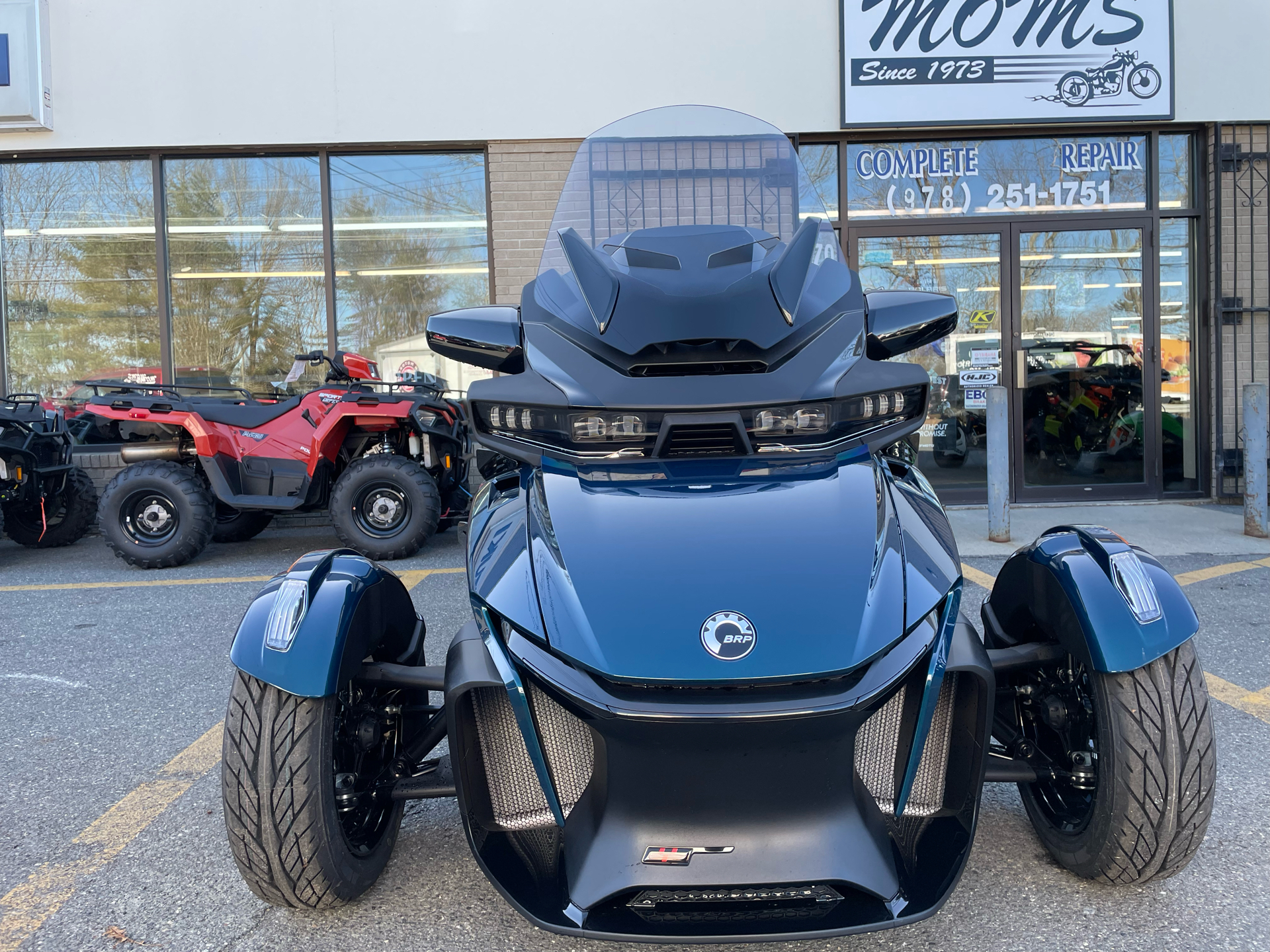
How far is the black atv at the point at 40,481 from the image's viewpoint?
6.51 metres

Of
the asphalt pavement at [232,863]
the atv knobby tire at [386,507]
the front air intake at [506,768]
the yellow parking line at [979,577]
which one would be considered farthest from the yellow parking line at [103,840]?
the yellow parking line at [979,577]

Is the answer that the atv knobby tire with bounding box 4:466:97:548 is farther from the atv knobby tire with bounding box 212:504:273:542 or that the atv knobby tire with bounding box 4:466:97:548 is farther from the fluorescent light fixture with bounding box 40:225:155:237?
the fluorescent light fixture with bounding box 40:225:155:237

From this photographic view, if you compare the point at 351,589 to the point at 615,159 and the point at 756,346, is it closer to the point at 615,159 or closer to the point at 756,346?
the point at 756,346

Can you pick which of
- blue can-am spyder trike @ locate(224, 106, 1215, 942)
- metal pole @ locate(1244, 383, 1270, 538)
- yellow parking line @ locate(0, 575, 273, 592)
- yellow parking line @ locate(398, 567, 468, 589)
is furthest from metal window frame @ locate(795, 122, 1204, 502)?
blue can-am spyder trike @ locate(224, 106, 1215, 942)

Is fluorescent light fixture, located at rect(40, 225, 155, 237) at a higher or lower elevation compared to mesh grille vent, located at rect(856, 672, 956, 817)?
higher

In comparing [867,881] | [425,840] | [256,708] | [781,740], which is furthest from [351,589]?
[867,881]

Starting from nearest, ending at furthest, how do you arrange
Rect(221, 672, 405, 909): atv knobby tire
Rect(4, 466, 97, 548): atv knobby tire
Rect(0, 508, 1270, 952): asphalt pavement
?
1. Rect(221, 672, 405, 909): atv knobby tire
2. Rect(0, 508, 1270, 952): asphalt pavement
3. Rect(4, 466, 97, 548): atv knobby tire

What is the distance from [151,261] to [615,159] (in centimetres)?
741

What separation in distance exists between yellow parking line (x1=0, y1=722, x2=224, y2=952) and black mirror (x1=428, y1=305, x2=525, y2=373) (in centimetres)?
157

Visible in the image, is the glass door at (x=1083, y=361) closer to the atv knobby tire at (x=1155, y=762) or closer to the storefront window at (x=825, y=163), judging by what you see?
the storefront window at (x=825, y=163)

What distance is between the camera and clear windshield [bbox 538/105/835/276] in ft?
8.78

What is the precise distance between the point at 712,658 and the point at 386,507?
4.97m

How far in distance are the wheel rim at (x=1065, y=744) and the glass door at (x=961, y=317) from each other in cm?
648

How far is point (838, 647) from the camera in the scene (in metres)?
1.58
